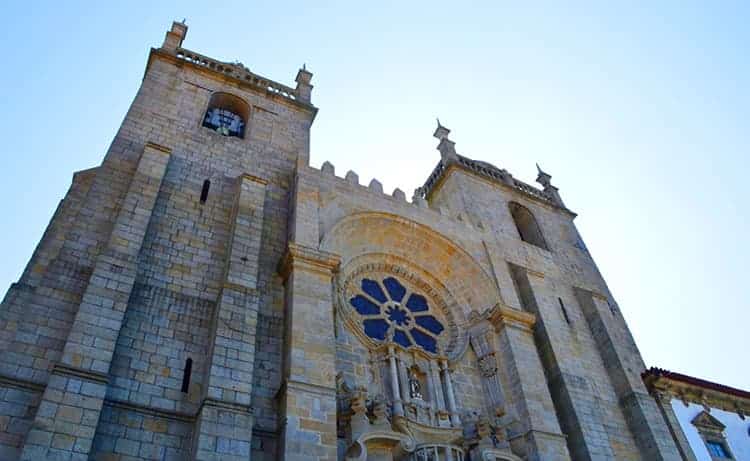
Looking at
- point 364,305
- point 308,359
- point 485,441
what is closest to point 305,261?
point 308,359

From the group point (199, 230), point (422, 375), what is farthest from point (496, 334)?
point (199, 230)

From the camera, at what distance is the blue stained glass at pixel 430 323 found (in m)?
13.6

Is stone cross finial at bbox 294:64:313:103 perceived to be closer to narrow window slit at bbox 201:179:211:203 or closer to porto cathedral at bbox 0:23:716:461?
porto cathedral at bbox 0:23:716:461

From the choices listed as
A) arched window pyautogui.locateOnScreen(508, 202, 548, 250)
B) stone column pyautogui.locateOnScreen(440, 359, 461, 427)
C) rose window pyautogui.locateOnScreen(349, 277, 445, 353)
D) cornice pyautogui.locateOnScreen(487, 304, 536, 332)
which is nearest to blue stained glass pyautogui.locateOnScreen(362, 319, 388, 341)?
rose window pyautogui.locateOnScreen(349, 277, 445, 353)

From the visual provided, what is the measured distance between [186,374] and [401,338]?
5459mm

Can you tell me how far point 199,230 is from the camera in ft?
36.2

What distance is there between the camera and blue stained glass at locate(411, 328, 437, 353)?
514 inches

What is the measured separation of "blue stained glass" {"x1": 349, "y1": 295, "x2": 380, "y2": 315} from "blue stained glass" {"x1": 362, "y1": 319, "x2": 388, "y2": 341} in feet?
0.79

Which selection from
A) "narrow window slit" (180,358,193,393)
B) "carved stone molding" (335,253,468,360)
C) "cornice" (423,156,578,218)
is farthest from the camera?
"cornice" (423,156,578,218)

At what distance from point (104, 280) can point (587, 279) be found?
14.0 metres

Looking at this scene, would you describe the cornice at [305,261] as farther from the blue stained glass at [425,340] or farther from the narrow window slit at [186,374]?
the blue stained glass at [425,340]

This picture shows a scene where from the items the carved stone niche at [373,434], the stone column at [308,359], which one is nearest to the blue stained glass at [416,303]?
the stone column at [308,359]

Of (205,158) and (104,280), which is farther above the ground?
(205,158)

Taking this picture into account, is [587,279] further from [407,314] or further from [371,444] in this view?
[371,444]
